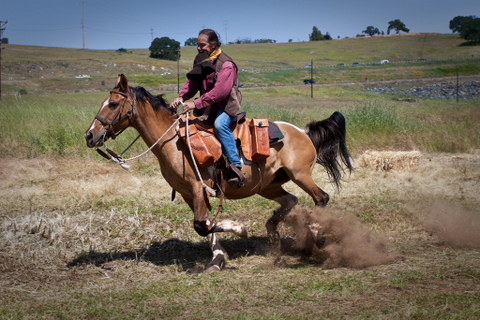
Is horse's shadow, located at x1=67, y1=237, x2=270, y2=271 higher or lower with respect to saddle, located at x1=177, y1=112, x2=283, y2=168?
lower

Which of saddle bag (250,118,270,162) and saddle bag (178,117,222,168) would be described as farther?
saddle bag (250,118,270,162)

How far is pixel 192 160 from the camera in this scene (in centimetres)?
621

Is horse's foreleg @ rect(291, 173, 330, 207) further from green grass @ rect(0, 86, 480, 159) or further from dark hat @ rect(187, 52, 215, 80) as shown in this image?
green grass @ rect(0, 86, 480, 159)

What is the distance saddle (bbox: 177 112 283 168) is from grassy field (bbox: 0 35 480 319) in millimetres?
1209

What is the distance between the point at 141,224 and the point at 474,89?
38.9 metres

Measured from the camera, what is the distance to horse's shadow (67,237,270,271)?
6891mm

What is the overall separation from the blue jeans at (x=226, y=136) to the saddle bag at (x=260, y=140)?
316mm

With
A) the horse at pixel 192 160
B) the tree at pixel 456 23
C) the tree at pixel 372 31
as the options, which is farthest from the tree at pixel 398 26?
the horse at pixel 192 160

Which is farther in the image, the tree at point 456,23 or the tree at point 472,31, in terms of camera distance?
the tree at point 456,23

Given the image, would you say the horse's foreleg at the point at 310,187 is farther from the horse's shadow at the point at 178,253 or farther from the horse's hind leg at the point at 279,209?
the horse's shadow at the point at 178,253

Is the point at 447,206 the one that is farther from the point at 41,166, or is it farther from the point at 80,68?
the point at 80,68

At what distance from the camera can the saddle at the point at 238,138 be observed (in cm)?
617

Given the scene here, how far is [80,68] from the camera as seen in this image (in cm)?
5659

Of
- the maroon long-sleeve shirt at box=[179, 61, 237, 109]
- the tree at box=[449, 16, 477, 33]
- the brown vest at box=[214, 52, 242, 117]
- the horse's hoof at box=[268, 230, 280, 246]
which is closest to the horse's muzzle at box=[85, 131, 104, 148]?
the maroon long-sleeve shirt at box=[179, 61, 237, 109]
